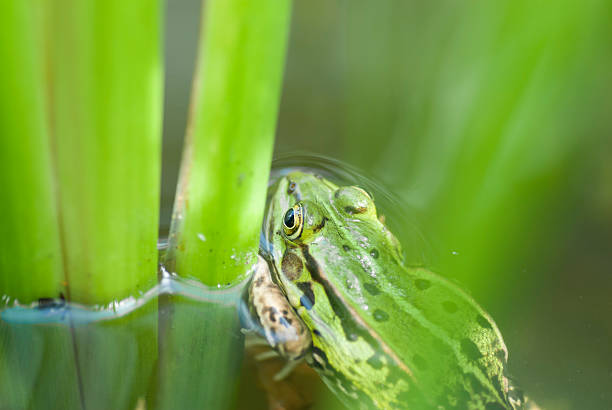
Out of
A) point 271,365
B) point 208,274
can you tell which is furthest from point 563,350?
point 208,274

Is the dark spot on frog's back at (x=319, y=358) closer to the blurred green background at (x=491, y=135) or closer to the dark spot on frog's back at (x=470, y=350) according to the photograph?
the dark spot on frog's back at (x=470, y=350)

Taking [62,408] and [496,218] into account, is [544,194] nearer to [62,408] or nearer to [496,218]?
[496,218]

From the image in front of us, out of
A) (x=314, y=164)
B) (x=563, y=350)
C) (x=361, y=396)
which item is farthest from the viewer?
(x=314, y=164)

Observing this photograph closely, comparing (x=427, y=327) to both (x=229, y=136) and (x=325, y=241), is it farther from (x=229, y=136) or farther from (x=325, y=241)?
(x=229, y=136)

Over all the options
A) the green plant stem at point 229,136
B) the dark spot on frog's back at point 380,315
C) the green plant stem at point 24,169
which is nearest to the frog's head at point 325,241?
the dark spot on frog's back at point 380,315

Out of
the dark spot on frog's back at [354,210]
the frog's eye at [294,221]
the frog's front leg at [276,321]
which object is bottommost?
the frog's front leg at [276,321]

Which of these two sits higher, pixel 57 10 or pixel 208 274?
pixel 57 10

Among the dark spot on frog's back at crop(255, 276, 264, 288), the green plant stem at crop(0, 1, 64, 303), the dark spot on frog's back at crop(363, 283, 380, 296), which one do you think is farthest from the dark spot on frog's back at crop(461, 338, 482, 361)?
the green plant stem at crop(0, 1, 64, 303)
